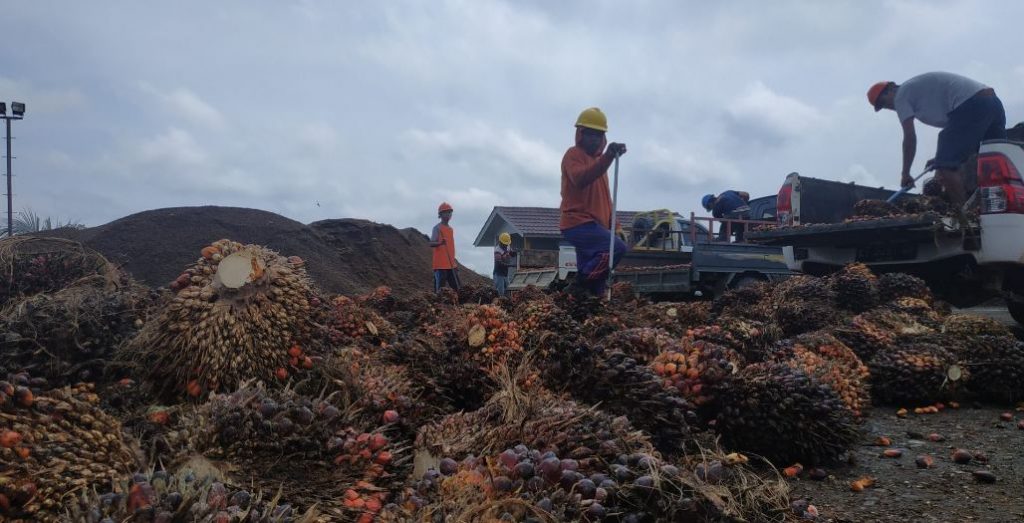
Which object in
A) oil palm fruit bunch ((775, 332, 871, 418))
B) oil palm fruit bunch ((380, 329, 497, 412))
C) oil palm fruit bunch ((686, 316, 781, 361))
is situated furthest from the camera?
Result: oil palm fruit bunch ((686, 316, 781, 361))

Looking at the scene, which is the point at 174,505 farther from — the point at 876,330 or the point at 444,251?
the point at 444,251

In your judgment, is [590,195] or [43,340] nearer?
[43,340]

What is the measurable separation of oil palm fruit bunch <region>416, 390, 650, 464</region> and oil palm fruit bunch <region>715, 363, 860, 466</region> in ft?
4.08

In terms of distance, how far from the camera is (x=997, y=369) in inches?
204

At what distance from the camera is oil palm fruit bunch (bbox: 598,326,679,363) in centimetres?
404

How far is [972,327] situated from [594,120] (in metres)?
3.73

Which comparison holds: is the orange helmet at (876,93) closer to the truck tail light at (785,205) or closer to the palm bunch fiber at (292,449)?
the truck tail light at (785,205)

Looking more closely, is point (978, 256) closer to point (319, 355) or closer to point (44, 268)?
point (319, 355)

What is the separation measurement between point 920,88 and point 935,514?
6591mm

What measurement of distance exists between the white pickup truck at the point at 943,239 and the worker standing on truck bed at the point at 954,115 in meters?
0.43

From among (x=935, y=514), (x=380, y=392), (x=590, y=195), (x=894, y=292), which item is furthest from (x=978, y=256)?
(x=380, y=392)

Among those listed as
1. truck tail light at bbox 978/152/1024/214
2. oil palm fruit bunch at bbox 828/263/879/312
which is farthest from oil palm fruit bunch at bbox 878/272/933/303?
truck tail light at bbox 978/152/1024/214

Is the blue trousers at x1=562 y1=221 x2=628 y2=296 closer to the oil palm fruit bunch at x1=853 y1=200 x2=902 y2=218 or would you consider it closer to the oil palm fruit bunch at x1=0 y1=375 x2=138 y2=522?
the oil palm fruit bunch at x1=853 y1=200 x2=902 y2=218

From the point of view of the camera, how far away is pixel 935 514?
2896 millimetres
